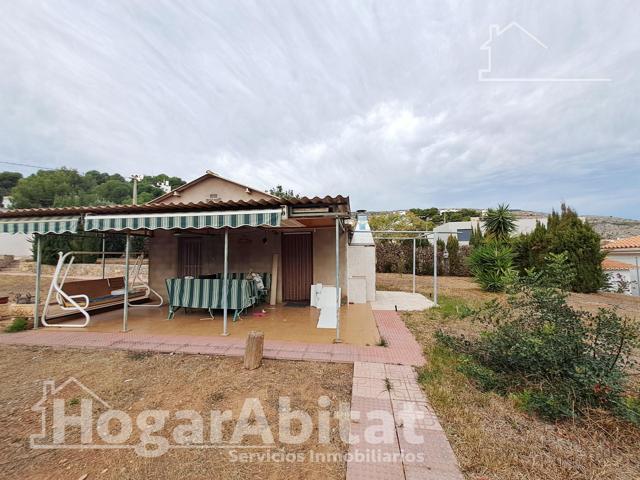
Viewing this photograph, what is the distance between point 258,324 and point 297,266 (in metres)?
4.19

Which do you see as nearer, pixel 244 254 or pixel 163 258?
pixel 244 254

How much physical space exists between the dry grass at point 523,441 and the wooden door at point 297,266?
8001 millimetres

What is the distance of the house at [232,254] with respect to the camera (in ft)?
23.9

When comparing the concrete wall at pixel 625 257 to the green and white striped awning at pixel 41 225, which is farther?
the concrete wall at pixel 625 257

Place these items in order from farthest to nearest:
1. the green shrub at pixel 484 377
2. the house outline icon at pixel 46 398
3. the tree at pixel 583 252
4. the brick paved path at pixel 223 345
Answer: the tree at pixel 583 252, the brick paved path at pixel 223 345, the green shrub at pixel 484 377, the house outline icon at pixel 46 398

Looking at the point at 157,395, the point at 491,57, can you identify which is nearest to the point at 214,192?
the point at 157,395

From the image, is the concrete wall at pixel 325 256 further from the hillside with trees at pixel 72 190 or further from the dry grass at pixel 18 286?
the hillside with trees at pixel 72 190

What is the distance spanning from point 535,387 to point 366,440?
3211 mm

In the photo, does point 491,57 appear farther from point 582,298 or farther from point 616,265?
point 616,265

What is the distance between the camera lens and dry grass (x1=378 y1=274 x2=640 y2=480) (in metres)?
2.89

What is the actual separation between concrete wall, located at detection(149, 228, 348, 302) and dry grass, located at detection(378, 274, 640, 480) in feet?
25.5

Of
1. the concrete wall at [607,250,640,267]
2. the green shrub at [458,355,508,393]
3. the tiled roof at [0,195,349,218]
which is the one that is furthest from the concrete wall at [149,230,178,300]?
the concrete wall at [607,250,640,267]

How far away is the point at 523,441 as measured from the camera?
3404 millimetres

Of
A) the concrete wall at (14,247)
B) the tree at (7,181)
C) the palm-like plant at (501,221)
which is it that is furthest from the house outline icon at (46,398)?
the tree at (7,181)
